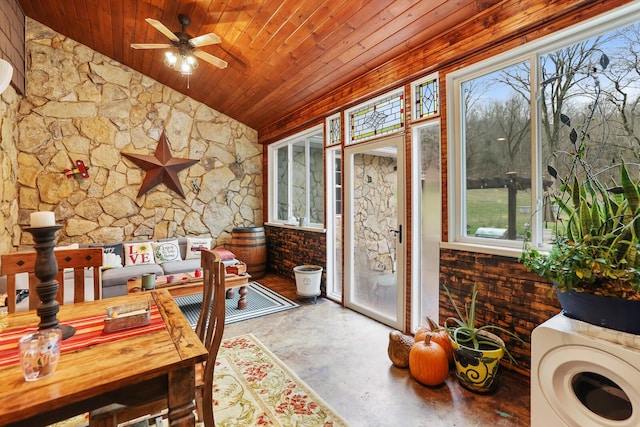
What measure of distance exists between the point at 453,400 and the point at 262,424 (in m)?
1.15

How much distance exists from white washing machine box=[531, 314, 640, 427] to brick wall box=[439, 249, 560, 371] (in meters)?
0.50

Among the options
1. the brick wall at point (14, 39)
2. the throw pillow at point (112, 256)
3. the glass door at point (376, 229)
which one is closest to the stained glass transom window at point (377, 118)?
the glass door at point (376, 229)

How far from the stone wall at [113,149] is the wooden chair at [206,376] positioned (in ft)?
11.0

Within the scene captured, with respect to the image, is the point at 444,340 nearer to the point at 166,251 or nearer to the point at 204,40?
the point at 204,40

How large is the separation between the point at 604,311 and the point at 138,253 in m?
4.60

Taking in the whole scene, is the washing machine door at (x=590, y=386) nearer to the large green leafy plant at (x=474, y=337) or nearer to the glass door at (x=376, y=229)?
the large green leafy plant at (x=474, y=337)

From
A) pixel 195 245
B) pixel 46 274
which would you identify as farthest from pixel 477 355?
pixel 195 245

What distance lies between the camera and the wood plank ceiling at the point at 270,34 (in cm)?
226

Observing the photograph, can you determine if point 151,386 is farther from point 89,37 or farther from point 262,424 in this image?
point 89,37

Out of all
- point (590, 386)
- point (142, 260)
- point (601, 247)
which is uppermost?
point (601, 247)

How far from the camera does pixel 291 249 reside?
4.52 metres

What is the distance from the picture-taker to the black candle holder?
3.50ft

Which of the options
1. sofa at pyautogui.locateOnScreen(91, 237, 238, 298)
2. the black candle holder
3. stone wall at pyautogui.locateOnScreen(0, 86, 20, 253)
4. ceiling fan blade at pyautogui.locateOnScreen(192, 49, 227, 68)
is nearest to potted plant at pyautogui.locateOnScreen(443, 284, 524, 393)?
the black candle holder

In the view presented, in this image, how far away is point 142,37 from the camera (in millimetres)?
3490
